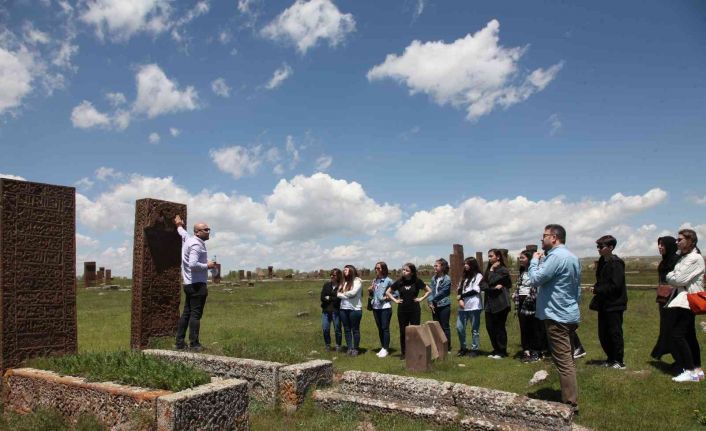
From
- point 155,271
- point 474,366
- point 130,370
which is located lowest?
point 474,366

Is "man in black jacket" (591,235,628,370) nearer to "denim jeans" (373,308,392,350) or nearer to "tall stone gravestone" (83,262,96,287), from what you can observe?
"denim jeans" (373,308,392,350)

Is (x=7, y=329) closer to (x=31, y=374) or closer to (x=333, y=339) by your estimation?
(x=31, y=374)

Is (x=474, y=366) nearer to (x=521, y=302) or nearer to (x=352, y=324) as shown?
(x=521, y=302)

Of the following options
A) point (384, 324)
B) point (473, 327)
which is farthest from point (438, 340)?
point (384, 324)

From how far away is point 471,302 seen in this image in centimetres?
976

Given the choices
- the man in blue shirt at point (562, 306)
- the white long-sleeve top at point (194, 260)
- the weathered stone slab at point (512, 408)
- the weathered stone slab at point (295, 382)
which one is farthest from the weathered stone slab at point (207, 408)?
the man in blue shirt at point (562, 306)

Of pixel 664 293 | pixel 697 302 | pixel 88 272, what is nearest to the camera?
pixel 697 302

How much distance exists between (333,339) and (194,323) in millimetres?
4934

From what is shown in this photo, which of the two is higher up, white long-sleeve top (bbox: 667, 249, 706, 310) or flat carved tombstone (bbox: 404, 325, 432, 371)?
white long-sleeve top (bbox: 667, 249, 706, 310)

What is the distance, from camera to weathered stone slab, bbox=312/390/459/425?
5432mm

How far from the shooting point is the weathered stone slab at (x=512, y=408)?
4.91 meters

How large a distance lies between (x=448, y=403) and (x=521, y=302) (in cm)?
410

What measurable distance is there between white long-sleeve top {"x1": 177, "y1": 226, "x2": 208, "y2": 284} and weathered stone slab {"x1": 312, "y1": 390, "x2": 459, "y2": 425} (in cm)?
291

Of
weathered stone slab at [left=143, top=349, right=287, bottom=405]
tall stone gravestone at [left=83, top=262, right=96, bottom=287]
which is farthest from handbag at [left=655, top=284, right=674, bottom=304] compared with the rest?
tall stone gravestone at [left=83, top=262, right=96, bottom=287]
